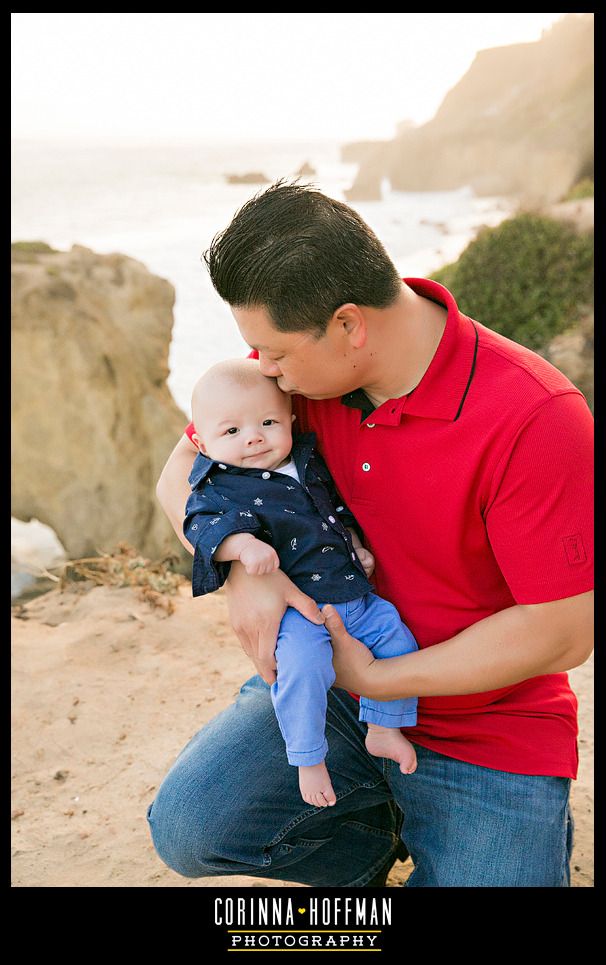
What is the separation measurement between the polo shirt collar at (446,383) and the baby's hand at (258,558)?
43cm

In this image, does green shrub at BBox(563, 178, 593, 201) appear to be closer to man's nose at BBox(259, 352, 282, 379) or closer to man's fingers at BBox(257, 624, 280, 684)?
man's nose at BBox(259, 352, 282, 379)

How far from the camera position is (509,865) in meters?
2.07

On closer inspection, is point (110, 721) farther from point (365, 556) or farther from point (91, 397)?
point (91, 397)

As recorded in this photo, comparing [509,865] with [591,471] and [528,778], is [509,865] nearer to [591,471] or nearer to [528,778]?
[528,778]

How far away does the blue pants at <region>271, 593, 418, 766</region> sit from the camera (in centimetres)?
205

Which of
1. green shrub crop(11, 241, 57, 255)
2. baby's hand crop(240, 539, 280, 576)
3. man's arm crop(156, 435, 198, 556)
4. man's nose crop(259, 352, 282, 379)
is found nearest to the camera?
baby's hand crop(240, 539, 280, 576)

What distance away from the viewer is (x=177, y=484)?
2.50 metres

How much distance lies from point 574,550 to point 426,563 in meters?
0.38

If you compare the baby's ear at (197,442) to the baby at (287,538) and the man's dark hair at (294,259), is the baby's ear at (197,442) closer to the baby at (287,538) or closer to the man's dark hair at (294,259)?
the baby at (287,538)

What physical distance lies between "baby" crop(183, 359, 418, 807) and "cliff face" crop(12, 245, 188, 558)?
6.46 meters

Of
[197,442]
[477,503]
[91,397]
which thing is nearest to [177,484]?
[197,442]

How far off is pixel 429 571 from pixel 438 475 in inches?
10.7

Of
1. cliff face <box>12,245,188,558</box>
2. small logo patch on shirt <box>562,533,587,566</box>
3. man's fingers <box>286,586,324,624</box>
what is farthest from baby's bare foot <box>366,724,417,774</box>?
cliff face <box>12,245,188,558</box>

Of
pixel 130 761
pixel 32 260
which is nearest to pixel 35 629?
pixel 130 761
